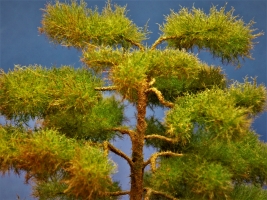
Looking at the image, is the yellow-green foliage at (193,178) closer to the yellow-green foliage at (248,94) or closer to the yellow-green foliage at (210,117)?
the yellow-green foliage at (210,117)

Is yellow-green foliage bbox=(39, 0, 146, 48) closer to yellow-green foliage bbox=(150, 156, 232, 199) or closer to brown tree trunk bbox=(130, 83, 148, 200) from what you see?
brown tree trunk bbox=(130, 83, 148, 200)

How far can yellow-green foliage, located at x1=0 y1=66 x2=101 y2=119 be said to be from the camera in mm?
1607

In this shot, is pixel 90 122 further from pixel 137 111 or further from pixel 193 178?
pixel 193 178

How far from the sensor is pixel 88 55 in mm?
1678

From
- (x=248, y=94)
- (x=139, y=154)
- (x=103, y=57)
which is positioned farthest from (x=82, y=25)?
(x=248, y=94)

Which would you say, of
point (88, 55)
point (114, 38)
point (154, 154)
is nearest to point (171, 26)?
point (114, 38)

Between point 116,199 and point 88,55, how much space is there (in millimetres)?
547

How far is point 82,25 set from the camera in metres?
1.77

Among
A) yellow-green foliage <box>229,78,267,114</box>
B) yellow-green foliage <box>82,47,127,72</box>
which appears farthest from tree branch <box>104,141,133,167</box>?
yellow-green foliage <box>229,78,267,114</box>

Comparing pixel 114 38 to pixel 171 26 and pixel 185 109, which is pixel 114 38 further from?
pixel 185 109

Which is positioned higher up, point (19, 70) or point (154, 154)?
point (19, 70)

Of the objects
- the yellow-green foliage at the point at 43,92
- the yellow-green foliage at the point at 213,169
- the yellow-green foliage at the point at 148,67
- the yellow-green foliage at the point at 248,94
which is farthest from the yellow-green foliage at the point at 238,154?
the yellow-green foliage at the point at 43,92

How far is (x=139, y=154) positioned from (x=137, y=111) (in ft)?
0.45

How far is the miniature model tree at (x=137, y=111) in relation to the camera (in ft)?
4.94
